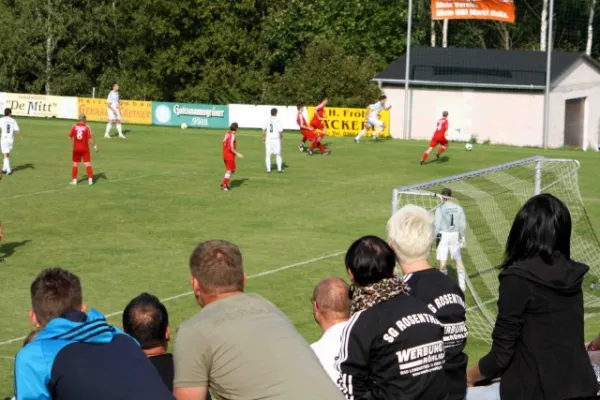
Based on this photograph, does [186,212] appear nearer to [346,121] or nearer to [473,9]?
[346,121]

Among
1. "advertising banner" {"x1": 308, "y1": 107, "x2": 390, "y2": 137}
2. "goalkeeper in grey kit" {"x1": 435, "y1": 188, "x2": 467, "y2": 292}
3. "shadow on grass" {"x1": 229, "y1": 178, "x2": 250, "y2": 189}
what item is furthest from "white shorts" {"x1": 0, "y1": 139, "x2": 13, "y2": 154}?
"goalkeeper in grey kit" {"x1": 435, "y1": 188, "x2": 467, "y2": 292}

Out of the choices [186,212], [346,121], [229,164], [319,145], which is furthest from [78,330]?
[346,121]

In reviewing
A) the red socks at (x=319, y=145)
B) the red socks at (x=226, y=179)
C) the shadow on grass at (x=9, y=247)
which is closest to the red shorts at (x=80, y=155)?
the red socks at (x=226, y=179)

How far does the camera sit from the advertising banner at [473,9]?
45844 mm

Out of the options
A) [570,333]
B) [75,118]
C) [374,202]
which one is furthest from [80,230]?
[75,118]

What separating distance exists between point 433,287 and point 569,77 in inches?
1694

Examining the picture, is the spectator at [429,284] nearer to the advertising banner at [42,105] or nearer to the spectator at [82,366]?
the spectator at [82,366]

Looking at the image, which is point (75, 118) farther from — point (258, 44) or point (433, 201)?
point (433, 201)

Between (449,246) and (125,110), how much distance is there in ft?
122

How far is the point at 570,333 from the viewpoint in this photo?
5.71 m

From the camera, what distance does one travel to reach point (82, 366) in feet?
15.8

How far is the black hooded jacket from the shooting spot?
Answer: 18.3 feet

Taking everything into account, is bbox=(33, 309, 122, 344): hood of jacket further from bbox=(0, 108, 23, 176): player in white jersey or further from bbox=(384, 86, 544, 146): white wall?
bbox=(384, 86, 544, 146): white wall

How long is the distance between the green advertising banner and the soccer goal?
22024mm
